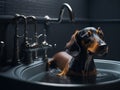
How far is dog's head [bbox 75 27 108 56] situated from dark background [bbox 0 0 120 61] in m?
0.40

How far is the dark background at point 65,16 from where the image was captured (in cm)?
126

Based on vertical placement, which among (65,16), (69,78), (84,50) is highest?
(65,16)

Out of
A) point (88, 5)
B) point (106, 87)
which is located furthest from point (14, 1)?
point (88, 5)

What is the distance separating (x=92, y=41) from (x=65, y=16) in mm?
919

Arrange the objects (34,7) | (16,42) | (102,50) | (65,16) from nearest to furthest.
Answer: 1. (102,50)
2. (16,42)
3. (34,7)
4. (65,16)

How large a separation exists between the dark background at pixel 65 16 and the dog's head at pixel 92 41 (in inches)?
15.7

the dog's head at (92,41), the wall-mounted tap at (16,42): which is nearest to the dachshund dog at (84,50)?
the dog's head at (92,41)

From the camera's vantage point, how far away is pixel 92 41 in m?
0.95

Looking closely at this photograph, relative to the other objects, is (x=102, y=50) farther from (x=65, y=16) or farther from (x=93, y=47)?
(x=65, y=16)

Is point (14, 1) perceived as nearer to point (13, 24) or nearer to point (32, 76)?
point (13, 24)

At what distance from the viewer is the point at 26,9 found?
4.61 ft

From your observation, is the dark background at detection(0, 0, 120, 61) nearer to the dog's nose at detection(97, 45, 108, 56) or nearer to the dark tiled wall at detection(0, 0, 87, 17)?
the dark tiled wall at detection(0, 0, 87, 17)

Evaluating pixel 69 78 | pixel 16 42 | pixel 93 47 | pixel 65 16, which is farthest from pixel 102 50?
pixel 65 16

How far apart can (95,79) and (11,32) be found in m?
0.50
